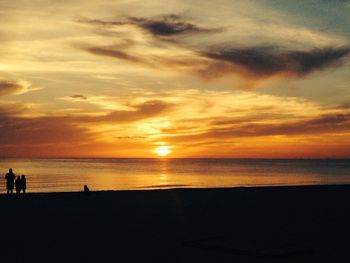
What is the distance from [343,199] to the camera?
29266 mm

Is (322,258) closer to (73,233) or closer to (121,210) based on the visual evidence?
(73,233)

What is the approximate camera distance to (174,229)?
18.0 meters

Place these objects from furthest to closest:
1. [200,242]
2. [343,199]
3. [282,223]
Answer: [343,199] < [282,223] < [200,242]

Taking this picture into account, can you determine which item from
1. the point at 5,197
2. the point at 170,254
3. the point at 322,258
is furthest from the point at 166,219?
the point at 5,197

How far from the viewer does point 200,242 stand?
1490 centimetres

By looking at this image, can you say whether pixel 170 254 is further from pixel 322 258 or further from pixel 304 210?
pixel 304 210

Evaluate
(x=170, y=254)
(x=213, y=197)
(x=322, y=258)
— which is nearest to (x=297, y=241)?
(x=322, y=258)

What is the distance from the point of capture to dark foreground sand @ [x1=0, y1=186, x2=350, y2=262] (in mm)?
13453

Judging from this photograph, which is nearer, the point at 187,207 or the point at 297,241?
the point at 297,241

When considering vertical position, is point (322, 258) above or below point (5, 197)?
below

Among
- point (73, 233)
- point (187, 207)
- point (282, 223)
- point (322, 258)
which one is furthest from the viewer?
point (187, 207)

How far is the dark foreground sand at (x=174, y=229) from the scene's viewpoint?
13.5 m

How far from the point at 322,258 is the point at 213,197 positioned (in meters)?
17.1

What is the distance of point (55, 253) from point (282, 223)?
923 cm
